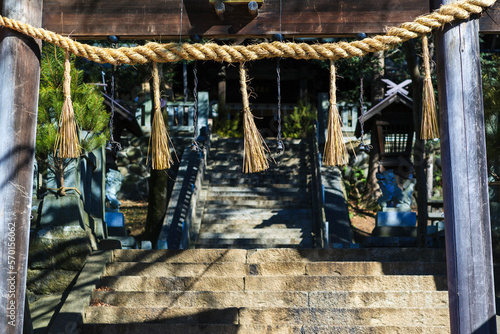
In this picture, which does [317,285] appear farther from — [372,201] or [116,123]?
[372,201]

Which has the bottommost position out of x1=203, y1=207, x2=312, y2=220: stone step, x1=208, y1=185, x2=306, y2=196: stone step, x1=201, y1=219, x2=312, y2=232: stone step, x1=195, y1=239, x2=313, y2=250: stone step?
x1=195, y1=239, x2=313, y2=250: stone step

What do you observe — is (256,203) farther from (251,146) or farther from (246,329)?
(251,146)

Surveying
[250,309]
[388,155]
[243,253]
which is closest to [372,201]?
[388,155]

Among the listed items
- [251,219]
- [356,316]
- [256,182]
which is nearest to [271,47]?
[356,316]

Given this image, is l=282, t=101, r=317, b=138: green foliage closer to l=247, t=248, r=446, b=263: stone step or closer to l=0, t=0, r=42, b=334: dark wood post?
l=247, t=248, r=446, b=263: stone step

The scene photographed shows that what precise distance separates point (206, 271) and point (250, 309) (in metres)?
1.06

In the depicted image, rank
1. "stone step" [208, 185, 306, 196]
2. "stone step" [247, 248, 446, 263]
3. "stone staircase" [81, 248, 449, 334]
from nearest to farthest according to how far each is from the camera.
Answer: "stone staircase" [81, 248, 449, 334]
"stone step" [247, 248, 446, 263]
"stone step" [208, 185, 306, 196]

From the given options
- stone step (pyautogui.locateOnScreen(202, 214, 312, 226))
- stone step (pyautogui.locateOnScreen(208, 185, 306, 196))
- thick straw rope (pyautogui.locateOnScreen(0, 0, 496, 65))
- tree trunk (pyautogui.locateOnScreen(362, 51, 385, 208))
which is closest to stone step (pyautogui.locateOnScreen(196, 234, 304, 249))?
stone step (pyautogui.locateOnScreen(202, 214, 312, 226))

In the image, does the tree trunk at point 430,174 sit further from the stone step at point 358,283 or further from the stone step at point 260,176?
the stone step at point 358,283

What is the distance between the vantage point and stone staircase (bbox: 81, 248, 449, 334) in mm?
6227

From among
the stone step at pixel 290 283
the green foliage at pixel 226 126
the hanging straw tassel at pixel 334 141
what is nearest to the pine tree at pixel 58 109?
the stone step at pixel 290 283

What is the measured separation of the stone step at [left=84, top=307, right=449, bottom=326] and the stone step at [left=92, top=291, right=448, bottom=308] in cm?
25

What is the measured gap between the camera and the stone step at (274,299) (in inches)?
257

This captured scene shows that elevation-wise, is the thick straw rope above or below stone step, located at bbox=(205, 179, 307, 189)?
above
